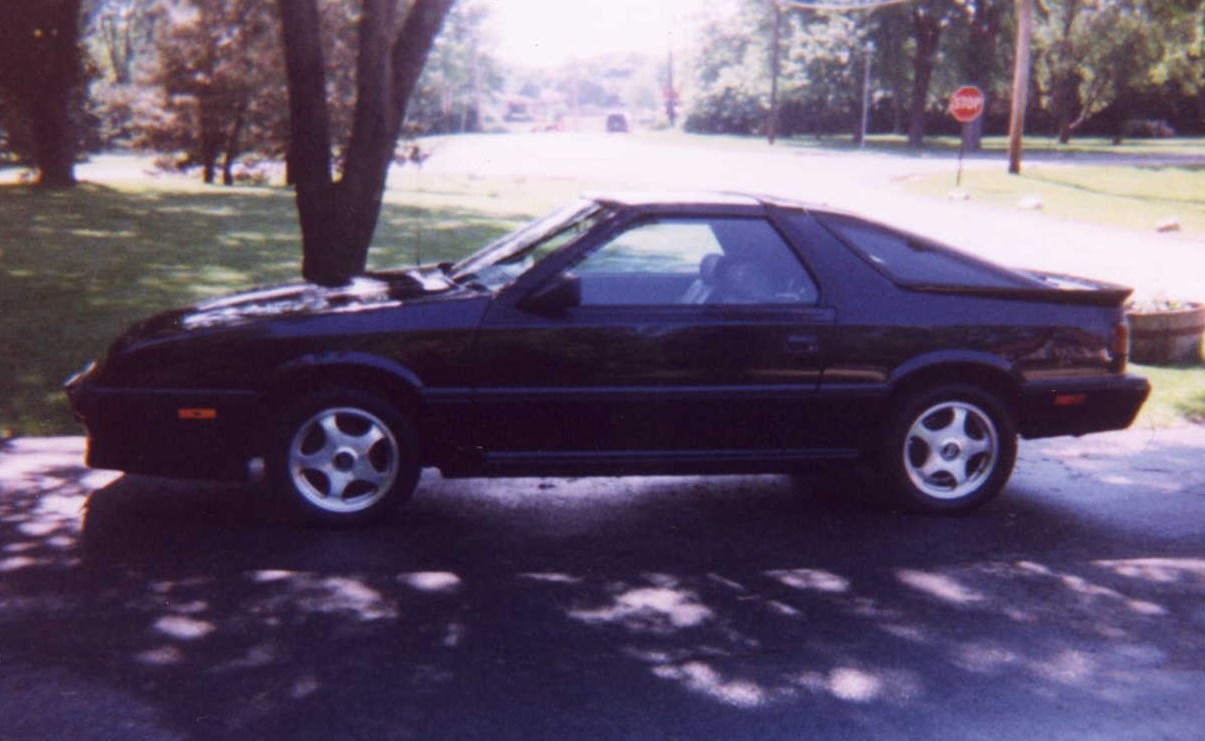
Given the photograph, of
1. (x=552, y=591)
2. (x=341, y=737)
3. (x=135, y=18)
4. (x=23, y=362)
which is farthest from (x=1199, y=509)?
(x=135, y=18)

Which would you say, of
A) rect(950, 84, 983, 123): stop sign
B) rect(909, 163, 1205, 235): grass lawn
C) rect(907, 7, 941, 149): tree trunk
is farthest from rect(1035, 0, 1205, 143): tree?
rect(950, 84, 983, 123): stop sign

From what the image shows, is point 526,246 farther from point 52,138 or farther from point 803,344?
point 52,138

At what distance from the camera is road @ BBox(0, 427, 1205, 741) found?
383cm

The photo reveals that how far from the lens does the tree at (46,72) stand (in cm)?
2678

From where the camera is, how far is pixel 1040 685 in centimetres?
409

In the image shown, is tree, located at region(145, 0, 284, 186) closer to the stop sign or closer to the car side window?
the stop sign

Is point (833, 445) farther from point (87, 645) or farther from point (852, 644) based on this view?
point (87, 645)

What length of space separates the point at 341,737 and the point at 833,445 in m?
2.96

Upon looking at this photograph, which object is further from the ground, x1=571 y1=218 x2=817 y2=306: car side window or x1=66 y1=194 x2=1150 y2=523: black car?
x1=571 y1=218 x2=817 y2=306: car side window

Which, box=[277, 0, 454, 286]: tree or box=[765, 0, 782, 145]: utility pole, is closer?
box=[277, 0, 454, 286]: tree

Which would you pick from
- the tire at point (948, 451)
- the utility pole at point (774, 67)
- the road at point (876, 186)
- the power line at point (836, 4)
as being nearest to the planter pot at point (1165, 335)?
the road at point (876, 186)

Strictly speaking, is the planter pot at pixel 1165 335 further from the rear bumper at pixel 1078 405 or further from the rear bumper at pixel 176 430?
the rear bumper at pixel 176 430

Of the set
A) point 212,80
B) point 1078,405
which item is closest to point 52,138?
point 212,80

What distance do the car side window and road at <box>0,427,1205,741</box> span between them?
1.08m
